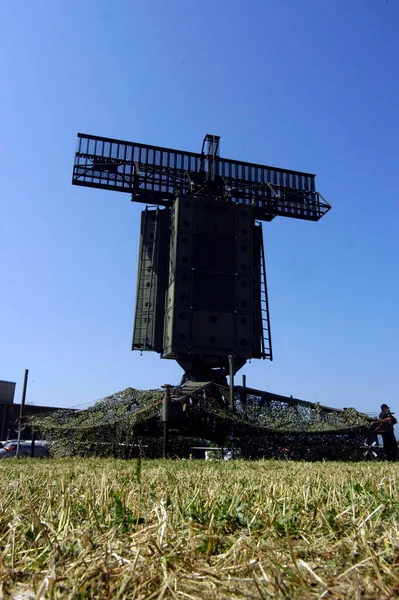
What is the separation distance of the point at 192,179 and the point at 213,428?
2230cm

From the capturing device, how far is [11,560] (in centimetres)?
183

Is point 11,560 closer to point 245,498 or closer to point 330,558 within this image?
point 330,558

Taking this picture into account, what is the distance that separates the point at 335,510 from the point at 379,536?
594 millimetres

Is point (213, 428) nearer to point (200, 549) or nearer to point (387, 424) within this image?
point (387, 424)

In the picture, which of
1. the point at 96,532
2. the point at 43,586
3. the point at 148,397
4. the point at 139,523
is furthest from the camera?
the point at 148,397

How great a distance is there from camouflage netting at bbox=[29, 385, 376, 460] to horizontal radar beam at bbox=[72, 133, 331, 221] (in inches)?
712

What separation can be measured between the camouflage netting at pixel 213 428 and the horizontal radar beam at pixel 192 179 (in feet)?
59.3

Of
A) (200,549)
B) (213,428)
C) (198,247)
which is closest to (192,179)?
(198,247)

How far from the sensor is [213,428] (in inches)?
549

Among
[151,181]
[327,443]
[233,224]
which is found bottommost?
[327,443]

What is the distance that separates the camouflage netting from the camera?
1384cm

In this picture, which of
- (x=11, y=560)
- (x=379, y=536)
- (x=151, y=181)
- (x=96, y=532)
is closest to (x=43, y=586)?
(x=11, y=560)

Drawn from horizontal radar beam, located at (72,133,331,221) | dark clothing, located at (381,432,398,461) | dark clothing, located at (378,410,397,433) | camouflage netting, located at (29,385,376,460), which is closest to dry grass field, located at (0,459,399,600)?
camouflage netting, located at (29,385,376,460)

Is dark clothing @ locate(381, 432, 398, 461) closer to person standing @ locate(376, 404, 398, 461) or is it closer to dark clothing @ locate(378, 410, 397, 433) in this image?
person standing @ locate(376, 404, 398, 461)
